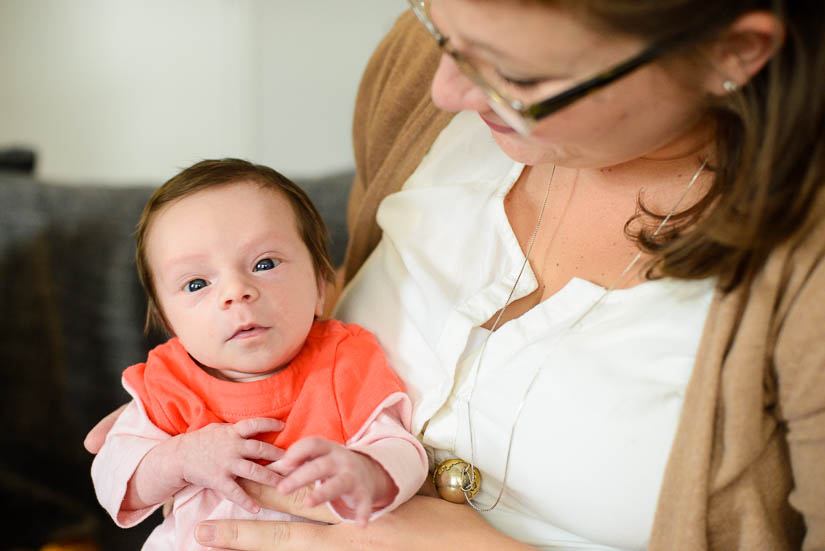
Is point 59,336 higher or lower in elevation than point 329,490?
lower

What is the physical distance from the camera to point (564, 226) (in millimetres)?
1123

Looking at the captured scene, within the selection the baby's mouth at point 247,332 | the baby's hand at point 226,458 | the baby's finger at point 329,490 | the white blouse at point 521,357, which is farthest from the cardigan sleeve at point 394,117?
the baby's finger at point 329,490

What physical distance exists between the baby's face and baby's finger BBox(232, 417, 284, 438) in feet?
0.27

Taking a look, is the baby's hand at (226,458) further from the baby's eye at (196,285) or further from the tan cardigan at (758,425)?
the tan cardigan at (758,425)

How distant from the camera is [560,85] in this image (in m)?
0.83

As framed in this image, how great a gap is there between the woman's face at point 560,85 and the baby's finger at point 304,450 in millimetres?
453

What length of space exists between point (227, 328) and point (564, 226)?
0.53 meters

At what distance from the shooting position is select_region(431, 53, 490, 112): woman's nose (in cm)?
93

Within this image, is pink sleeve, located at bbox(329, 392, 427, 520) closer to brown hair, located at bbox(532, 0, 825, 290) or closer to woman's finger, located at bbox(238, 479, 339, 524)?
woman's finger, located at bbox(238, 479, 339, 524)

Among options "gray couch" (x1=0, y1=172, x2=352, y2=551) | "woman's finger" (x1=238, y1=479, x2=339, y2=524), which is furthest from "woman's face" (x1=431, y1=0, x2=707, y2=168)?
"gray couch" (x1=0, y1=172, x2=352, y2=551)

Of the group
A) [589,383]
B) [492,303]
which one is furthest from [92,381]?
[589,383]

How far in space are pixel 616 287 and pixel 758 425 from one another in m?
0.25

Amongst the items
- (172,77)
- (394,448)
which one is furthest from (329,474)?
(172,77)

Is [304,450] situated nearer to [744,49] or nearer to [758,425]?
[758,425]
